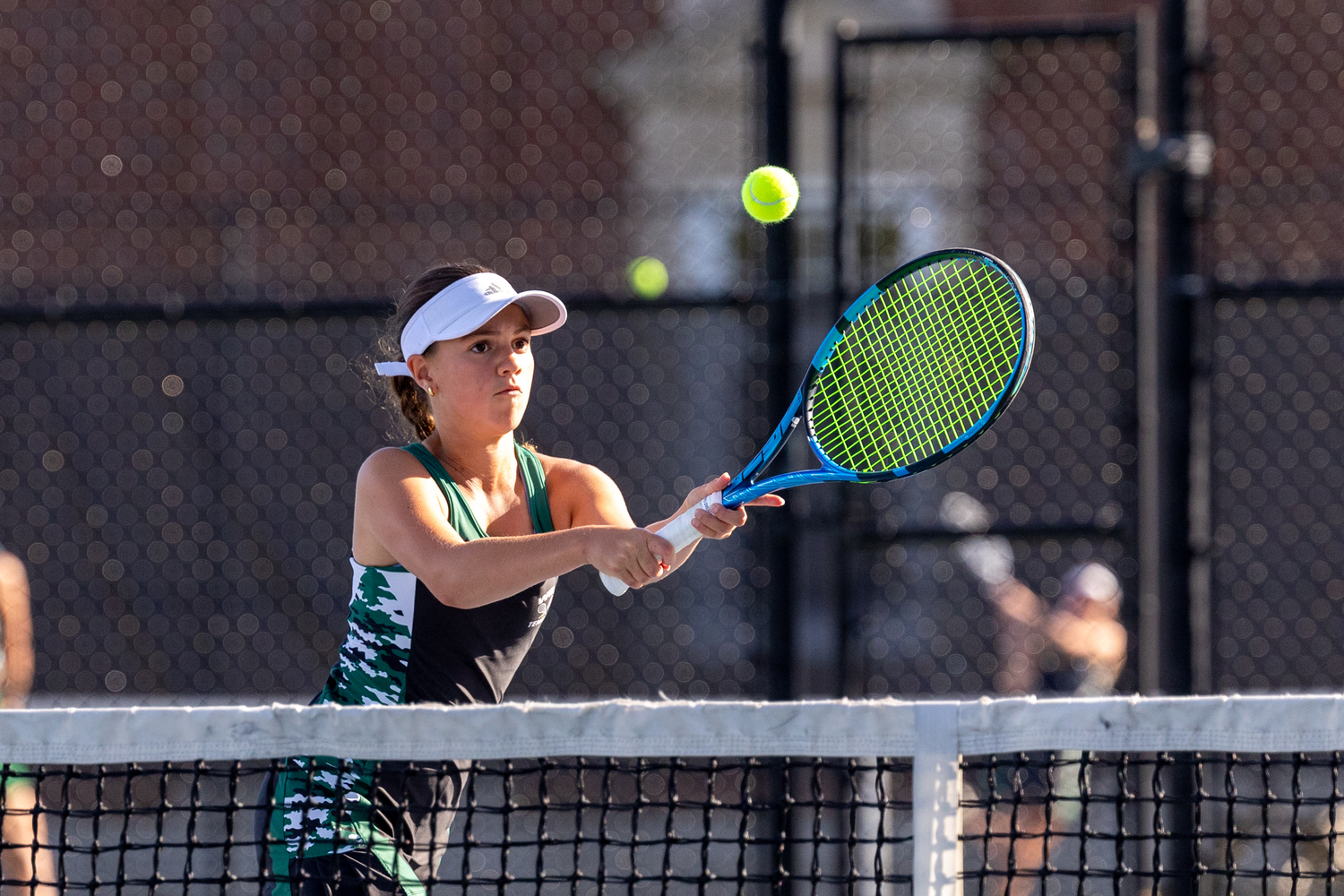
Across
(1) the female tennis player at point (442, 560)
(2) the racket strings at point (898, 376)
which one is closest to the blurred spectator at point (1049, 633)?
(2) the racket strings at point (898, 376)

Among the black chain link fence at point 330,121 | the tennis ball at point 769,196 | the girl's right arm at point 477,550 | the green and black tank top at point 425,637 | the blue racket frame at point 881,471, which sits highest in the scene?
the black chain link fence at point 330,121

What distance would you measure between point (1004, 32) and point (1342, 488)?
9.30ft

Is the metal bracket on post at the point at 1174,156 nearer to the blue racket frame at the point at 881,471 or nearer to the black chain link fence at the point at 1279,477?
the black chain link fence at the point at 1279,477

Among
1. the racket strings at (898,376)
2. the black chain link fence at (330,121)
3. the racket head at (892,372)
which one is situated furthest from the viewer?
the black chain link fence at (330,121)

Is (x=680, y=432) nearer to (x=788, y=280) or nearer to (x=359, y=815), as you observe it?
(x=788, y=280)

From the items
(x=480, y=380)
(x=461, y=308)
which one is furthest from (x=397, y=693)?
(x=461, y=308)

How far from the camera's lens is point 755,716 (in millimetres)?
2148

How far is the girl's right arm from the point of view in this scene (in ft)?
6.59

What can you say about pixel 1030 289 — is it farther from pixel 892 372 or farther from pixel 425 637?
pixel 425 637

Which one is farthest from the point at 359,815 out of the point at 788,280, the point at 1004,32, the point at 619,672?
the point at 619,672

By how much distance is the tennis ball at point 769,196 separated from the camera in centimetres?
265

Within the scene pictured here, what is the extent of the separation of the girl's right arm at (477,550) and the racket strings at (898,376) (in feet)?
1.96

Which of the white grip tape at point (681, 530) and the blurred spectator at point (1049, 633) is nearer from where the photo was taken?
the white grip tape at point (681, 530)

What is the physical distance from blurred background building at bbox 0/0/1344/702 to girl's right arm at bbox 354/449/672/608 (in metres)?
1.64
